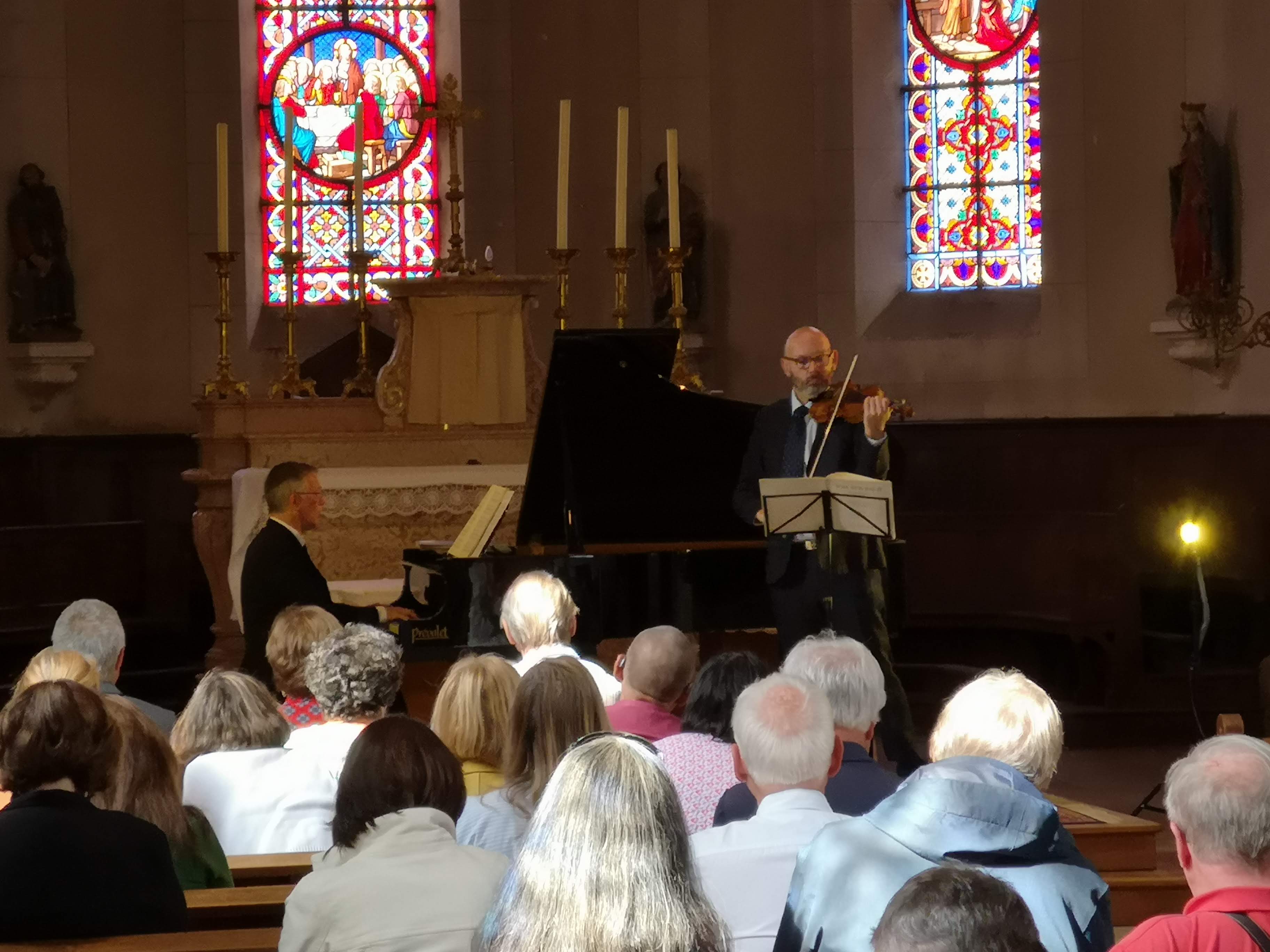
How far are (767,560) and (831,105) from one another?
5813 millimetres

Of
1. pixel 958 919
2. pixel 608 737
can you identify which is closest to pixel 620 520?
pixel 608 737

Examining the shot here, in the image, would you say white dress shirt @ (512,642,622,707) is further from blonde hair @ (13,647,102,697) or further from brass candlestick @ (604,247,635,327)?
brass candlestick @ (604,247,635,327)

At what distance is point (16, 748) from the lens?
123 inches

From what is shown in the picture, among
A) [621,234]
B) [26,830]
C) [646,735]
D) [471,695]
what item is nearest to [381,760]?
→ [26,830]


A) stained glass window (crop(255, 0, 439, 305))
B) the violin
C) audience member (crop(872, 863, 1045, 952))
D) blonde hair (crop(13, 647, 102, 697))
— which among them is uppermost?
stained glass window (crop(255, 0, 439, 305))

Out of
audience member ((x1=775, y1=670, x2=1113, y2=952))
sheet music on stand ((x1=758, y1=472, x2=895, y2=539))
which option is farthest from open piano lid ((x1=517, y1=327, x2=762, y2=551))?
audience member ((x1=775, y1=670, x2=1113, y2=952))

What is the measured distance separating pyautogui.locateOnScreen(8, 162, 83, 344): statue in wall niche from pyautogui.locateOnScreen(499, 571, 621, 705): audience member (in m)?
6.87

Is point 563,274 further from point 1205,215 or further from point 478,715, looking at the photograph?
point 478,715

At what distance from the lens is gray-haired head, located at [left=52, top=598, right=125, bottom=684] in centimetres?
484

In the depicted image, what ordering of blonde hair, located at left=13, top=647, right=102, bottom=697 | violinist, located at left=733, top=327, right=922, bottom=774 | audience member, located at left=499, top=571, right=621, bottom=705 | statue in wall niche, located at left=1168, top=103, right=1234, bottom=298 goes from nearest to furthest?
blonde hair, located at left=13, top=647, right=102, bottom=697 < audience member, located at left=499, top=571, right=621, bottom=705 < violinist, located at left=733, top=327, right=922, bottom=774 < statue in wall niche, located at left=1168, top=103, right=1234, bottom=298

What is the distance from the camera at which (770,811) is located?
2.93m

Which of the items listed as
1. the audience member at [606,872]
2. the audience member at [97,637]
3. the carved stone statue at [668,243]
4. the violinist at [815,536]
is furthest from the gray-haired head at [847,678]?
the carved stone statue at [668,243]

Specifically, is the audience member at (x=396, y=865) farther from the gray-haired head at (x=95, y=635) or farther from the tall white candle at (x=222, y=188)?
the tall white candle at (x=222, y=188)

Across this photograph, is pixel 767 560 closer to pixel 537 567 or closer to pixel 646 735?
pixel 537 567
